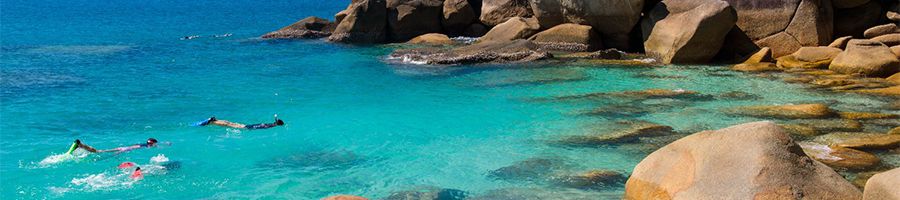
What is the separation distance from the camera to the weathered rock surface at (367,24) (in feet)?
129

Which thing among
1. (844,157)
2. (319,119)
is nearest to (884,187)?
(844,157)

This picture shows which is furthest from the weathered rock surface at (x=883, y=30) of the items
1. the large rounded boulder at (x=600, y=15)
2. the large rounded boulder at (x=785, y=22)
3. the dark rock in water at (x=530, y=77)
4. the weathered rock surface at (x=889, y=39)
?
the dark rock in water at (x=530, y=77)

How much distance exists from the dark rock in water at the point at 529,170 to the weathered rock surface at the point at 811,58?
14.4 m

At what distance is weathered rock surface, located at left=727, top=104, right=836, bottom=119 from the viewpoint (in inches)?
728

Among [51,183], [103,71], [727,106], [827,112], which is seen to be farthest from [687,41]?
[103,71]

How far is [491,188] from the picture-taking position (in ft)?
46.3

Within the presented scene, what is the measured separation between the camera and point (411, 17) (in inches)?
1576

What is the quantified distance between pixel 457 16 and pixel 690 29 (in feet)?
48.1

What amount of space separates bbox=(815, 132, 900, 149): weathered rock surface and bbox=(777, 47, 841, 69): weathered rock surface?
1034cm

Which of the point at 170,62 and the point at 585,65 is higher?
the point at 170,62

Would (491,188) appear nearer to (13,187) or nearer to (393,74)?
(13,187)

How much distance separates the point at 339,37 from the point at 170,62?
8349mm

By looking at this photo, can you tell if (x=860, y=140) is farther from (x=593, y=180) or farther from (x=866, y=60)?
(x=866, y=60)

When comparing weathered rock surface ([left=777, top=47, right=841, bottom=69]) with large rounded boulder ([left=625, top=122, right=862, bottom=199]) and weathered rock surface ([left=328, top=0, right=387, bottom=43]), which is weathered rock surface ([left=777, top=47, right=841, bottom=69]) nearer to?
large rounded boulder ([left=625, top=122, right=862, bottom=199])
